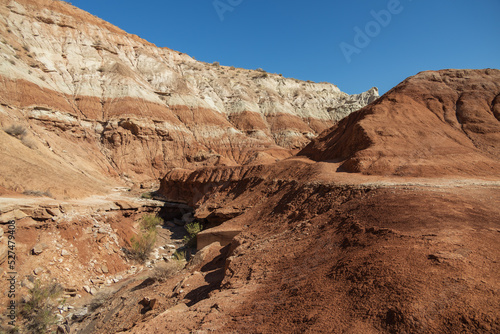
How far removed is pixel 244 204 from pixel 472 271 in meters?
11.5

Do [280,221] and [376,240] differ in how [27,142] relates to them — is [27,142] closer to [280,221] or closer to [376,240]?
[280,221]

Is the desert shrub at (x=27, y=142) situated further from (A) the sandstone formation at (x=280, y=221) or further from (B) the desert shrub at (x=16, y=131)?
(B) the desert shrub at (x=16, y=131)

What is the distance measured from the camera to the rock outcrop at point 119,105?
29047 mm

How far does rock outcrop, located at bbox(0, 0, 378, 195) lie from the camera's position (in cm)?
2905

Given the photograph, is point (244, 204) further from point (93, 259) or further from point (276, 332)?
point (276, 332)

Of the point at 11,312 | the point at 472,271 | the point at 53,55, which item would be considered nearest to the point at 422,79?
the point at 472,271

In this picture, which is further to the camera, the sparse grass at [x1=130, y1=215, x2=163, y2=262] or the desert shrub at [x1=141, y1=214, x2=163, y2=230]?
the desert shrub at [x1=141, y1=214, x2=163, y2=230]

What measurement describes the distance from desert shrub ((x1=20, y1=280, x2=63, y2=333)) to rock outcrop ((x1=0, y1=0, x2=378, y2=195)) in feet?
31.7

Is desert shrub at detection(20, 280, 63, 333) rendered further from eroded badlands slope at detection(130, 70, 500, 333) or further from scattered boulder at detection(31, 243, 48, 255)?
eroded badlands slope at detection(130, 70, 500, 333)

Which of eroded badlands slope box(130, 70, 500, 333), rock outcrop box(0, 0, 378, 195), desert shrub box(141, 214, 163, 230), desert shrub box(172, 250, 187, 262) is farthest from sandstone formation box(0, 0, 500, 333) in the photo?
desert shrub box(141, 214, 163, 230)

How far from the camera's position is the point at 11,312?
8.47m

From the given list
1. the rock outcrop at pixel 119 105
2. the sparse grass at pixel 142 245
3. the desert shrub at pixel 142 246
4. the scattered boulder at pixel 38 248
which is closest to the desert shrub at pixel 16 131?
the rock outcrop at pixel 119 105

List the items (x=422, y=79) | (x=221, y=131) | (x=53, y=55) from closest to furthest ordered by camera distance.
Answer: (x=422, y=79) → (x=53, y=55) → (x=221, y=131)

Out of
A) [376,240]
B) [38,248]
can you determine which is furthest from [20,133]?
[376,240]
